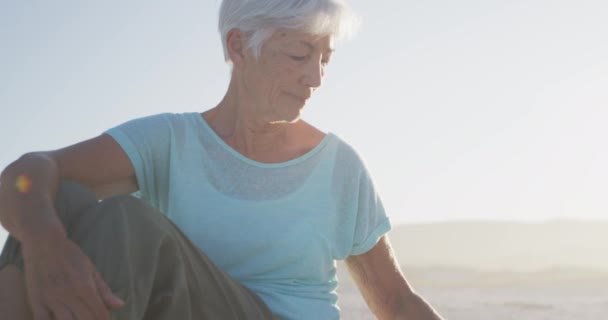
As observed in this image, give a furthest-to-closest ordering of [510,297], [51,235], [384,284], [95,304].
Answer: [510,297] < [384,284] < [51,235] < [95,304]

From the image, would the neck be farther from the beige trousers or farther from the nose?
the beige trousers

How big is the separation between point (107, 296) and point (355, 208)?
3.26ft

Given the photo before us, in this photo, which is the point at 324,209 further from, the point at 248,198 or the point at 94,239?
the point at 94,239

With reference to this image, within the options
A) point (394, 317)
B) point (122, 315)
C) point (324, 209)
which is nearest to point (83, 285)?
point (122, 315)

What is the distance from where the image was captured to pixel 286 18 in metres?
2.39

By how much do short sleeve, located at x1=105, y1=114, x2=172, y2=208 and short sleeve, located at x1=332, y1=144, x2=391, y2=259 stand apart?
19.7 inches

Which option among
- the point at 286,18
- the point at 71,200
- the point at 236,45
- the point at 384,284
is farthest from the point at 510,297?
the point at 71,200

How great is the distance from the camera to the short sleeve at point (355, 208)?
2549 millimetres

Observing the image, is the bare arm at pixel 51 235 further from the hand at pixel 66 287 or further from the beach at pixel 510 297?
the beach at pixel 510 297

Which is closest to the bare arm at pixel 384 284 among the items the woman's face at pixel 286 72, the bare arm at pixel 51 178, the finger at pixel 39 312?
the woman's face at pixel 286 72

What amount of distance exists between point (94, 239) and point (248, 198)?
682 millimetres

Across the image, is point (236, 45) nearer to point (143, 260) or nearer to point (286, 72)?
point (286, 72)

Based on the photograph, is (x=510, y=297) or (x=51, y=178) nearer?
(x=51, y=178)

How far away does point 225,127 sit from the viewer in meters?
2.61
